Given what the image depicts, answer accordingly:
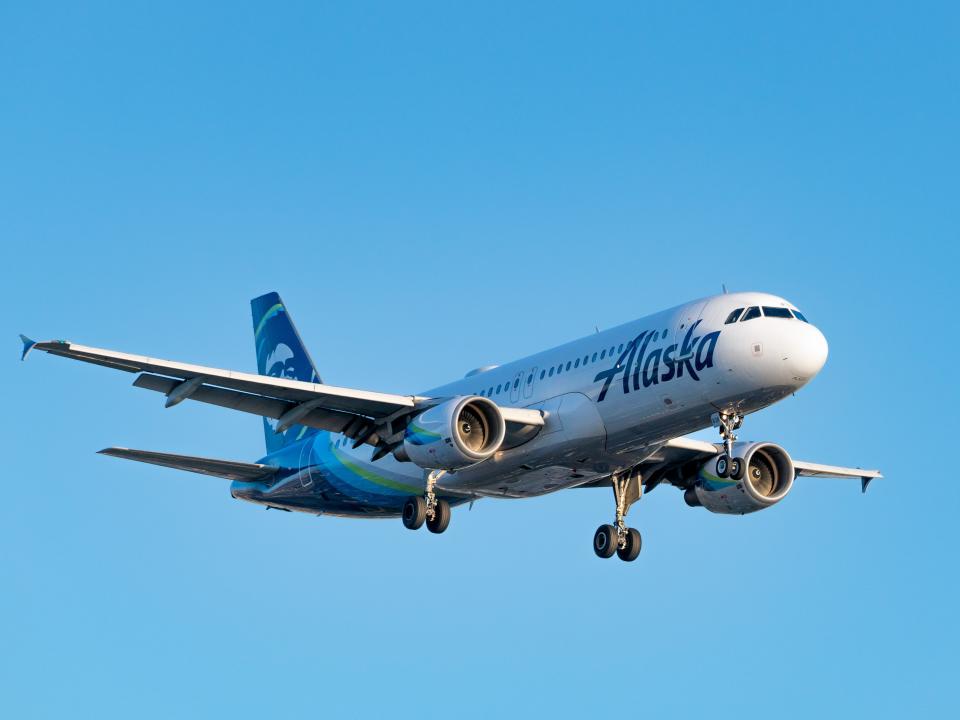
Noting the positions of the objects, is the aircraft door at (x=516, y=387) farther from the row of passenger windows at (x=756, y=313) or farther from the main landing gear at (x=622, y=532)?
the row of passenger windows at (x=756, y=313)

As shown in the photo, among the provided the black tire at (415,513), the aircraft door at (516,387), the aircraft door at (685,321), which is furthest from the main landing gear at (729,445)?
the black tire at (415,513)

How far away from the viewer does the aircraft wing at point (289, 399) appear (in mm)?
37562

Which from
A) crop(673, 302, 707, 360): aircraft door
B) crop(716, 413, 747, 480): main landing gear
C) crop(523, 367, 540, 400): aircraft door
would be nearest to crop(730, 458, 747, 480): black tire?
crop(716, 413, 747, 480): main landing gear

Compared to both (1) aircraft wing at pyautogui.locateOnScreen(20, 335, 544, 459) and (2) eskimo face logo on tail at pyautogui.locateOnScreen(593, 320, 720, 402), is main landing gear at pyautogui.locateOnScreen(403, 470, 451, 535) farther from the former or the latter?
(2) eskimo face logo on tail at pyautogui.locateOnScreen(593, 320, 720, 402)

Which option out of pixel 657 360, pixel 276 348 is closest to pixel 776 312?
pixel 657 360

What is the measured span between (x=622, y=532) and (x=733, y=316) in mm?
9942

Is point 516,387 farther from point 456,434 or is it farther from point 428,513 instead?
point 428,513

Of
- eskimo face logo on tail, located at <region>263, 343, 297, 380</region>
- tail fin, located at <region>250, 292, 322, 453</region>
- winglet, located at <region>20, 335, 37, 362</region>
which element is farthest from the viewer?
eskimo face logo on tail, located at <region>263, 343, 297, 380</region>

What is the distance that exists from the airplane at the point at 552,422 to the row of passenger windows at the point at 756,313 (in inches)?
1.6

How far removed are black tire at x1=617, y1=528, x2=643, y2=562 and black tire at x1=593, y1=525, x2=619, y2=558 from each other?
27 centimetres

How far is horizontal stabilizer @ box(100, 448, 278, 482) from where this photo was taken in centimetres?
4189

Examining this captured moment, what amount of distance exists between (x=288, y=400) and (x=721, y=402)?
1212 cm

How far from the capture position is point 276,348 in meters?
54.3

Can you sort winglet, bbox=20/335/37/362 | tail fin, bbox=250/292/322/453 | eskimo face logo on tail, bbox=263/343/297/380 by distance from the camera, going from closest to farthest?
winglet, bbox=20/335/37/362 → tail fin, bbox=250/292/322/453 → eskimo face logo on tail, bbox=263/343/297/380
